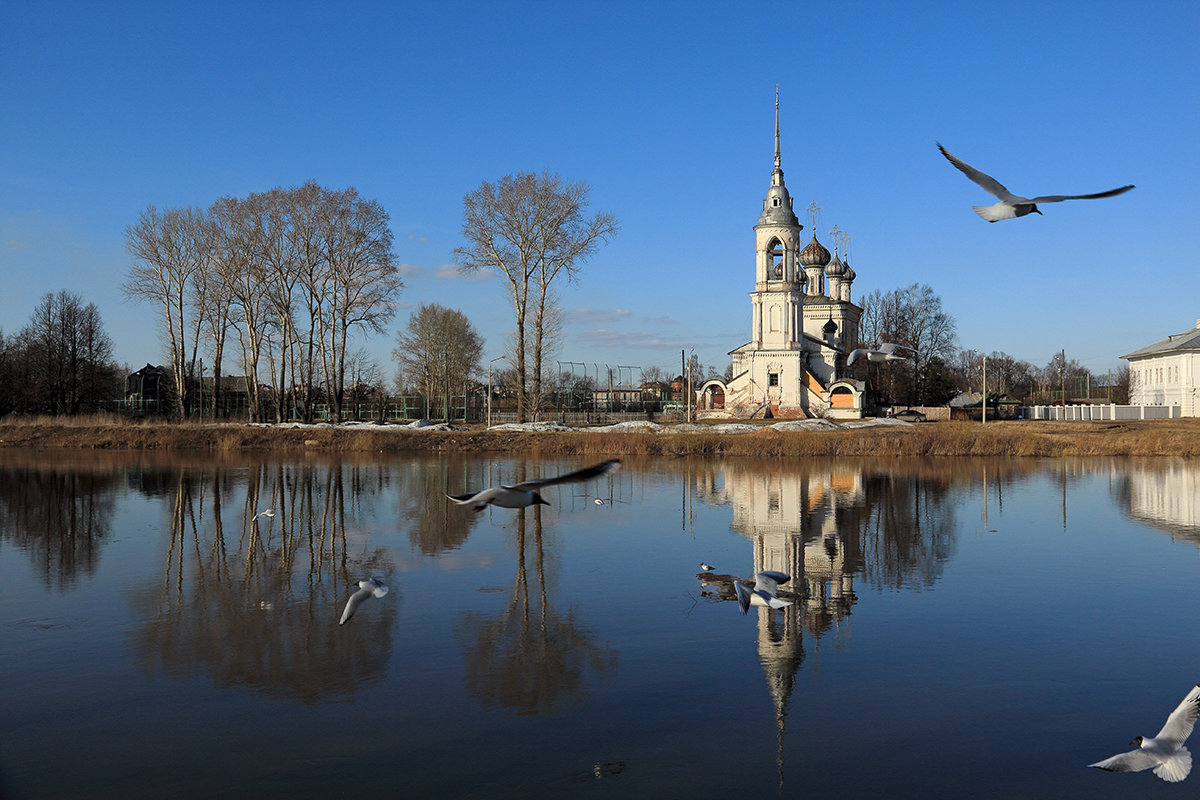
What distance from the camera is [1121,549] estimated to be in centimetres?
1542

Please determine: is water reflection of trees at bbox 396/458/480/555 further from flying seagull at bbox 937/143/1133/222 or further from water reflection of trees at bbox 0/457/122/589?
flying seagull at bbox 937/143/1133/222

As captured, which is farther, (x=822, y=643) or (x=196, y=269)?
(x=196, y=269)

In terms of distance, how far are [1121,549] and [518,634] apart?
38.2 feet

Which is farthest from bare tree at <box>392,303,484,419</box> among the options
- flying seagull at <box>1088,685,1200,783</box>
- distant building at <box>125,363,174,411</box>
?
flying seagull at <box>1088,685,1200,783</box>

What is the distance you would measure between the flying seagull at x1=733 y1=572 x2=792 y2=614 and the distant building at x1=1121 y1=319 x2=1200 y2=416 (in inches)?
2755

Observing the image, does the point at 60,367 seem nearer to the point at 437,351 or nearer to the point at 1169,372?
the point at 437,351

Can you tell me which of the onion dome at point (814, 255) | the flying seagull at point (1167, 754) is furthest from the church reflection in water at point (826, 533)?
the onion dome at point (814, 255)

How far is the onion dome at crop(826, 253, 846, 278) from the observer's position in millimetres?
84750

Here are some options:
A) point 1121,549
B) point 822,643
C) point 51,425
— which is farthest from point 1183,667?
point 51,425

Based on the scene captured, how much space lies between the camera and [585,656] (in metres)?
9.00

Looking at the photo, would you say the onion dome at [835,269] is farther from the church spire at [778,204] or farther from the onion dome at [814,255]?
the church spire at [778,204]

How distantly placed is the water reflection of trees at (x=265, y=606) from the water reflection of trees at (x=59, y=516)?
1.34m

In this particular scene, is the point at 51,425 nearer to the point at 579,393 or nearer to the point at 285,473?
the point at 285,473

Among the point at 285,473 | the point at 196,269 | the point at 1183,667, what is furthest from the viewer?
the point at 196,269
